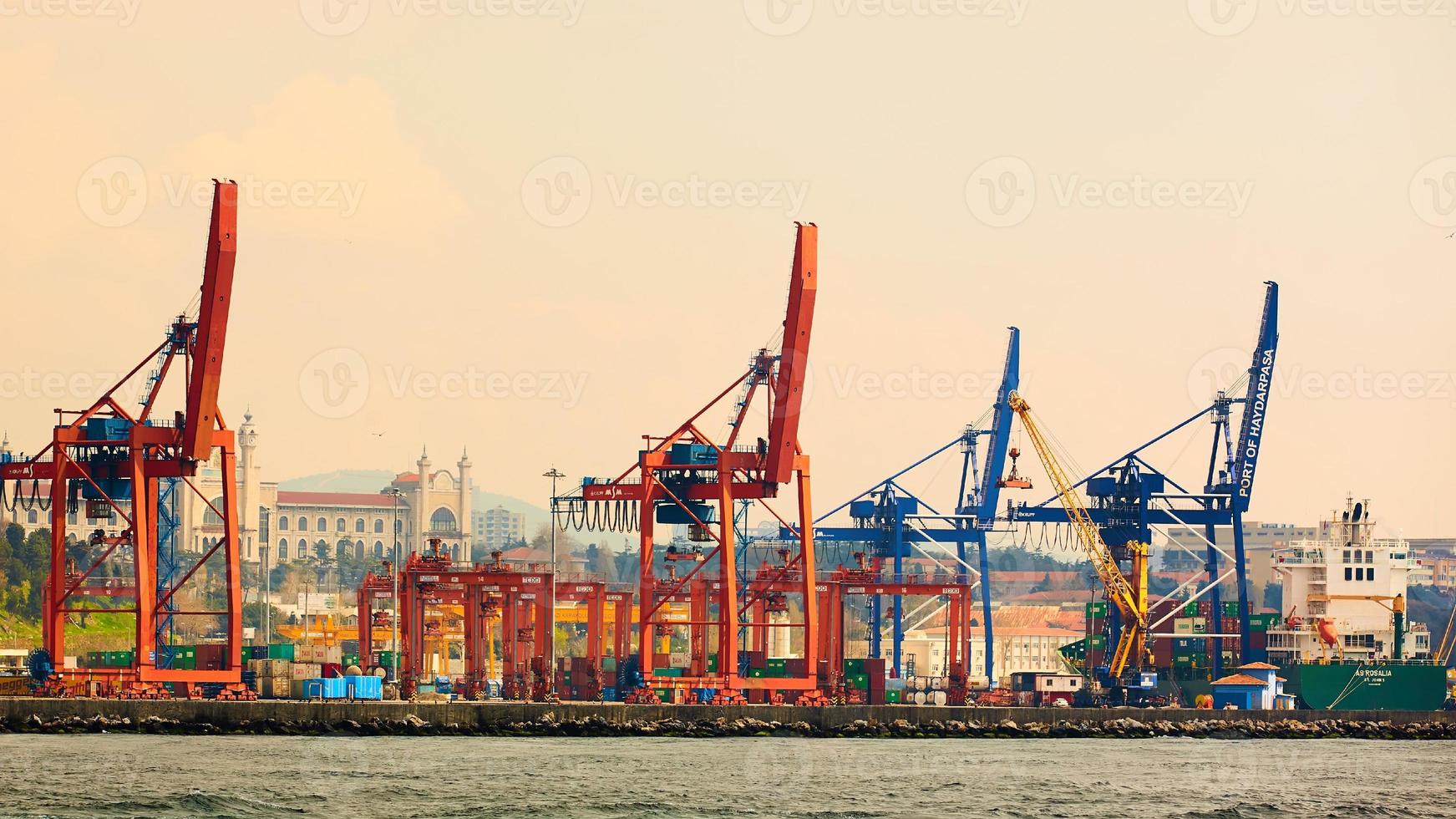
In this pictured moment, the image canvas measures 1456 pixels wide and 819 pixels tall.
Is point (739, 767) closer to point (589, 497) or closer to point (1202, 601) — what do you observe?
point (589, 497)

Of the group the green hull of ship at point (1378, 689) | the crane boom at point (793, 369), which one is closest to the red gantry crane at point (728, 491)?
the crane boom at point (793, 369)

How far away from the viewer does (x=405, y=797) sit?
6066cm

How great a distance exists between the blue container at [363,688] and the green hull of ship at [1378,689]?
42318mm

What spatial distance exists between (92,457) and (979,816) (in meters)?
42.6

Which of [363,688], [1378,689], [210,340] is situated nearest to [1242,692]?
[1378,689]

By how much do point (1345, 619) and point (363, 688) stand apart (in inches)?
1854

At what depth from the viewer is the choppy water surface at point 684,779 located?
59.2m

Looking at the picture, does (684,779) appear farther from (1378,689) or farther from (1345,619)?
(1345,619)

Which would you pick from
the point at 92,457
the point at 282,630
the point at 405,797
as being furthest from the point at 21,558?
the point at 405,797

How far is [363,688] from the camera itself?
90.3m

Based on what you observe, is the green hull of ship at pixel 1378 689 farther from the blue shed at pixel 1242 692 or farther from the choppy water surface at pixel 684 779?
the choppy water surface at pixel 684 779

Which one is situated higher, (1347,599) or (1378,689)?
(1347,599)

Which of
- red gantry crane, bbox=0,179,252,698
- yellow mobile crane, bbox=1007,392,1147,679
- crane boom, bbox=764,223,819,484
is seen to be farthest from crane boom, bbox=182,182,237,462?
yellow mobile crane, bbox=1007,392,1147,679

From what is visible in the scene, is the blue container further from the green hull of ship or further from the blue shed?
the green hull of ship
